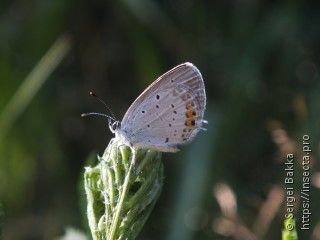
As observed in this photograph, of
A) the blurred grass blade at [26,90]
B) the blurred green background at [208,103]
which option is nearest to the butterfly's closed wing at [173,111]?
the blurred grass blade at [26,90]

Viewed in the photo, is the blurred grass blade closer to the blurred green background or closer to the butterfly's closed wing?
the blurred green background

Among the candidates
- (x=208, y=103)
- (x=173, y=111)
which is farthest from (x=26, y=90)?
(x=173, y=111)

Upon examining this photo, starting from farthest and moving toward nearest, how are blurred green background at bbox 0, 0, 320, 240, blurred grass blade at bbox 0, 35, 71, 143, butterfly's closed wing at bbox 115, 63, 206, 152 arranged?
blurred green background at bbox 0, 0, 320, 240 → blurred grass blade at bbox 0, 35, 71, 143 → butterfly's closed wing at bbox 115, 63, 206, 152

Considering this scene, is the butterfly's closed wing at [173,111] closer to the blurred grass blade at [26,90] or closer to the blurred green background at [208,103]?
the blurred grass blade at [26,90]

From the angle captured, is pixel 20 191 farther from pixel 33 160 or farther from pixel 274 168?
pixel 274 168

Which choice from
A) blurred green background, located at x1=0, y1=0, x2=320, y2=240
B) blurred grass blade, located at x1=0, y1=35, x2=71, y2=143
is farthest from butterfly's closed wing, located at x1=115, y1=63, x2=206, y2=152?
blurred green background, located at x1=0, y1=0, x2=320, y2=240

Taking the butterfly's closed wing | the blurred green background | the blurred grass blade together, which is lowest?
the butterfly's closed wing

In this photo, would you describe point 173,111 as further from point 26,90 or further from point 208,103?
point 208,103
